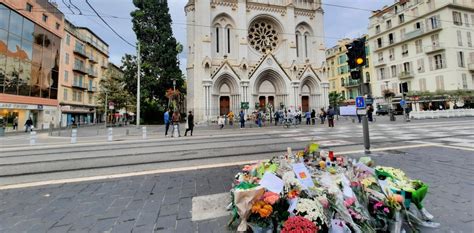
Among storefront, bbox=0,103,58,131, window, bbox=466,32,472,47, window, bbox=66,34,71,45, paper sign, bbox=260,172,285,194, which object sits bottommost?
paper sign, bbox=260,172,285,194

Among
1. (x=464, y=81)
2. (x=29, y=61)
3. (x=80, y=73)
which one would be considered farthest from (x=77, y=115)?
(x=464, y=81)

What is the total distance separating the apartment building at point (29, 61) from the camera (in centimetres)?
2286

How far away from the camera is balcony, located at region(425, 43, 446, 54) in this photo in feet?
107

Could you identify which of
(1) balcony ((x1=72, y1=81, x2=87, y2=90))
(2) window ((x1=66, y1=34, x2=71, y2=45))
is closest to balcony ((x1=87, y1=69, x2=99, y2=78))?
(1) balcony ((x1=72, y1=81, x2=87, y2=90))

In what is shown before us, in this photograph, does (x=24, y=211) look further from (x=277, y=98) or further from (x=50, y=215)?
(x=277, y=98)

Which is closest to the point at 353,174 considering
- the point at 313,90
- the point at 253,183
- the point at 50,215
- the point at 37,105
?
the point at 253,183

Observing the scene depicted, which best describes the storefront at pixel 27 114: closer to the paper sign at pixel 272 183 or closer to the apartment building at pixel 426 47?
the paper sign at pixel 272 183

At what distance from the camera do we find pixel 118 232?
8.42 ft

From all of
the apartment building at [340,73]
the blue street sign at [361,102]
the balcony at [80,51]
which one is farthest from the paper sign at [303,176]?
the apartment building at [340,73]

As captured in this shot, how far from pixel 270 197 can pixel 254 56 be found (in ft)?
102

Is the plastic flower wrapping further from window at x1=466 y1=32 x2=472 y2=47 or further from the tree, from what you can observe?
window at x1=466 y1=32 x2=472 y2=47

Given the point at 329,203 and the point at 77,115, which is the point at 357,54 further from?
the point at 77,115

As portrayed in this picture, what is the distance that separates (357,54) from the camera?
653 cm

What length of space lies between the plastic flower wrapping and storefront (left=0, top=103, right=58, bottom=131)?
28.9m
